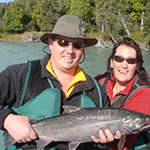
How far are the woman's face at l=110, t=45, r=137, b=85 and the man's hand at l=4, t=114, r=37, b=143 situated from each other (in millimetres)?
1874

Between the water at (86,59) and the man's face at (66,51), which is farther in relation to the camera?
the water at (86,59)

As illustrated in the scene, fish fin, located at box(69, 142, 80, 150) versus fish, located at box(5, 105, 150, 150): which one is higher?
fish, located at box(5, 105, 150, 150)

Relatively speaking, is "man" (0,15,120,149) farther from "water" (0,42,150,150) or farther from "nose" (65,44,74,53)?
"water" (0,42,150,150)

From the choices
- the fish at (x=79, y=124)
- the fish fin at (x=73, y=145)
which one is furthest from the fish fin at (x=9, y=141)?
the fish fin at (x=73, y=145)

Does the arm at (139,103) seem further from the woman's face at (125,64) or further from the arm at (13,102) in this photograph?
the arm at (13,102)

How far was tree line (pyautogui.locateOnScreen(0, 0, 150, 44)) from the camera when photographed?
106 feet

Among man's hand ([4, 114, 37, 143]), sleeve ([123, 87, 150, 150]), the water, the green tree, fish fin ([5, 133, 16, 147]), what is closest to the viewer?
man's hand ([4, 114, 37, 143])

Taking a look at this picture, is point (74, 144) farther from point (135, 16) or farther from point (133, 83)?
point (135, 16)

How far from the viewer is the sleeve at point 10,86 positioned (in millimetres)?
2188

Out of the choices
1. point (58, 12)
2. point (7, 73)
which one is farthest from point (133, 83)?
point (58, 12)

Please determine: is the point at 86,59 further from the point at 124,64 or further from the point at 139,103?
the point at 139,103

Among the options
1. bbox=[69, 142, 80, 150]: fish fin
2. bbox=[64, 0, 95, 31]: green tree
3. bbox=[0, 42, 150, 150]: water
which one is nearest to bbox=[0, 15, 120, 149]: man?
bbox=[69, 142, 80, 150]: fish fin

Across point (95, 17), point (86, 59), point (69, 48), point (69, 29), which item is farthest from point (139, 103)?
point (95, 17)

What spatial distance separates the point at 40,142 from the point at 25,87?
65 cm
